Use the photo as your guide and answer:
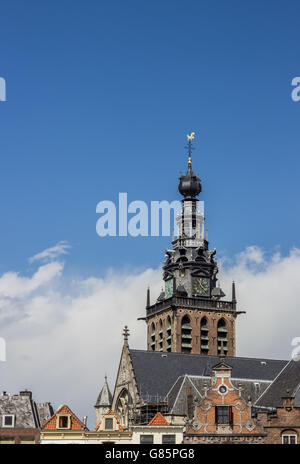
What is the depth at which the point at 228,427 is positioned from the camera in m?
66.4

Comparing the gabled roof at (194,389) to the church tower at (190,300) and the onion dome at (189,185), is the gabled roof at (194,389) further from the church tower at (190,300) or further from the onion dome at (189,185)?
the onion dome at (189,185)

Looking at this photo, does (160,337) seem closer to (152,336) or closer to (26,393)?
(152,336)

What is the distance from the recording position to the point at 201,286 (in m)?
104

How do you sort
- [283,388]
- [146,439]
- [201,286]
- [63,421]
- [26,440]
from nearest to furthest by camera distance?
[26,440] → [63,421] → [146,439] → [283,388] → [201,286]

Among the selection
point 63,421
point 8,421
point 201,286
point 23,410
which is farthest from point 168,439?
point 201,286

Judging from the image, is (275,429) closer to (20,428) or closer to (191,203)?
(20,428)

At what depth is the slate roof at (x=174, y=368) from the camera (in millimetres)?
79750

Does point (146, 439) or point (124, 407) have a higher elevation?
point (124, 407)

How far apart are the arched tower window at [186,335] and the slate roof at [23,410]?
29.2 m

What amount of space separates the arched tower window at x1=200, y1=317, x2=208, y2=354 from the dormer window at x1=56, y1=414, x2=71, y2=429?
113ft

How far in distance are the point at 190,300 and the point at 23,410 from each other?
1409 inches

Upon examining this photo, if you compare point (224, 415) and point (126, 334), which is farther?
point (126, 334)

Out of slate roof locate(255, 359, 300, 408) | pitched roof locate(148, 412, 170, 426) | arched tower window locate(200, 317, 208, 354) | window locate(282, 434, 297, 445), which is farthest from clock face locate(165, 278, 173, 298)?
window locate(282, 434, 297, 445)

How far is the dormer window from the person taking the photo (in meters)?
67.0
